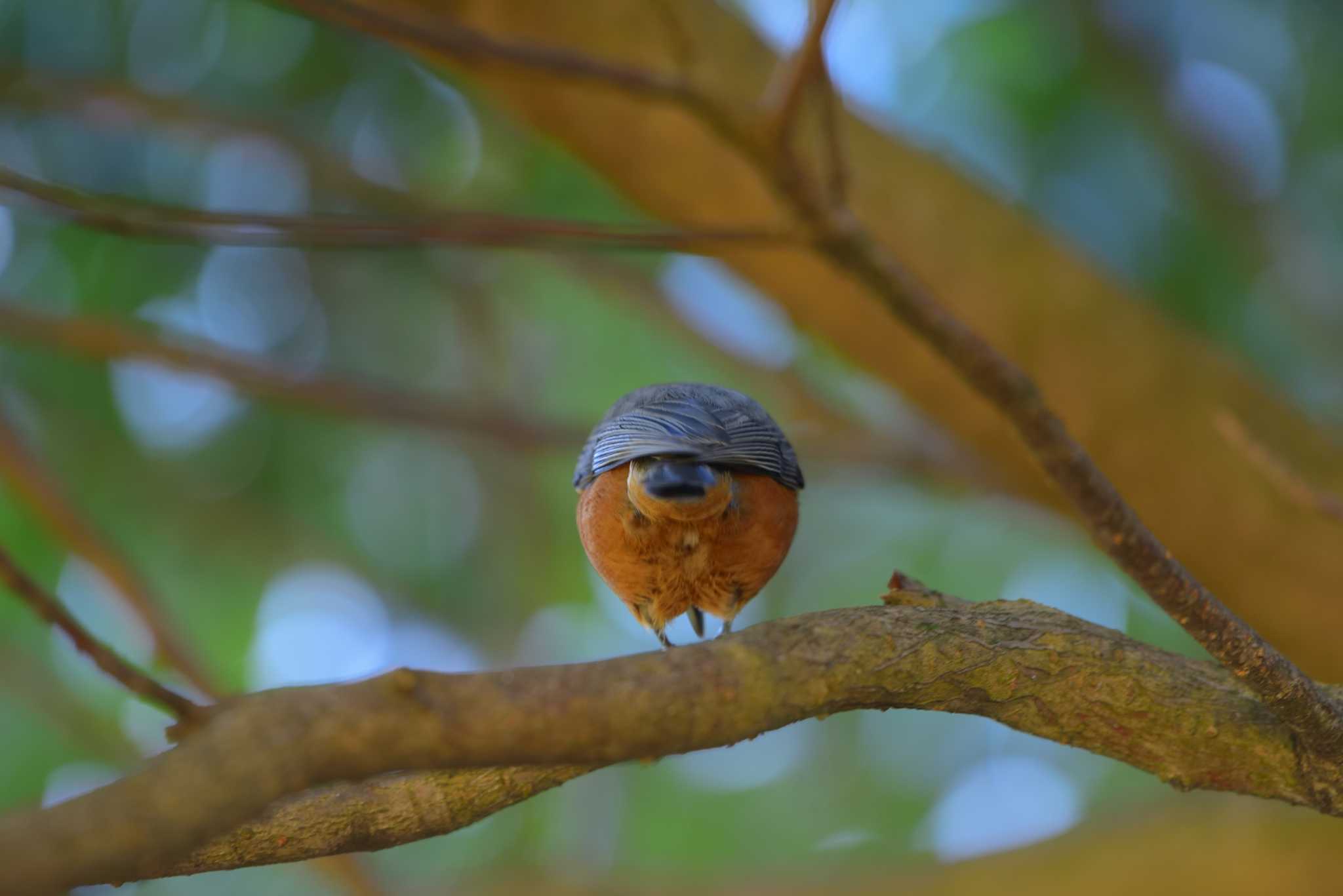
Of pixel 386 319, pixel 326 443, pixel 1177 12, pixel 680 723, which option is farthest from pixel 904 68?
pixel 680 723

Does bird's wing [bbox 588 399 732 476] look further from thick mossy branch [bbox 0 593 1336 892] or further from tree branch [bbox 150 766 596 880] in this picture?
tree branch [bbox 150 766 596 880]

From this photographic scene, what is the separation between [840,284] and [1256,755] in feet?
11.4

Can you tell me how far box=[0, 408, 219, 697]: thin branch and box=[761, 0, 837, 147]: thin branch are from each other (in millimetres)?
3899

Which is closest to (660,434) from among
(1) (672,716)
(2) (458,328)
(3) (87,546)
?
(1) (672,716)

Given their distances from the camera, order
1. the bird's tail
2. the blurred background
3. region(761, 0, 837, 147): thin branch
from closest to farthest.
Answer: region(761, 0, 837, 147): thin branch
the bird's tail
the blurred background

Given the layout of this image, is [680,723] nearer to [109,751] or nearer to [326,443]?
[109,751]

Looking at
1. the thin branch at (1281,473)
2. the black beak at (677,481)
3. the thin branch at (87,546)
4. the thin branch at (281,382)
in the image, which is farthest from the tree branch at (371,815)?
the thin branch at (281,382)

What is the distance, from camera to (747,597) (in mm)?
3818

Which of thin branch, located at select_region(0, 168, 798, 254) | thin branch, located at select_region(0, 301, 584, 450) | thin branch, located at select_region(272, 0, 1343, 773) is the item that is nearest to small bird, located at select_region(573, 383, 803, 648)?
thin branch, located at select_region(0, 168, 798, 254)

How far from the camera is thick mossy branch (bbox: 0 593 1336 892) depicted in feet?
5.26

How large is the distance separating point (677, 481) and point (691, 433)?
11.0 inches

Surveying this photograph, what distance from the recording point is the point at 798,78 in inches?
117

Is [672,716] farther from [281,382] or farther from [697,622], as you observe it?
[281,382]

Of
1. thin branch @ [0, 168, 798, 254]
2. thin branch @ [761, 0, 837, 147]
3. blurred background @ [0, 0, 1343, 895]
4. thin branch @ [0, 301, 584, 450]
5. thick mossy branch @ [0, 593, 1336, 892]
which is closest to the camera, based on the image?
thick mossy branch @ [0, 593, 1336, 892]
